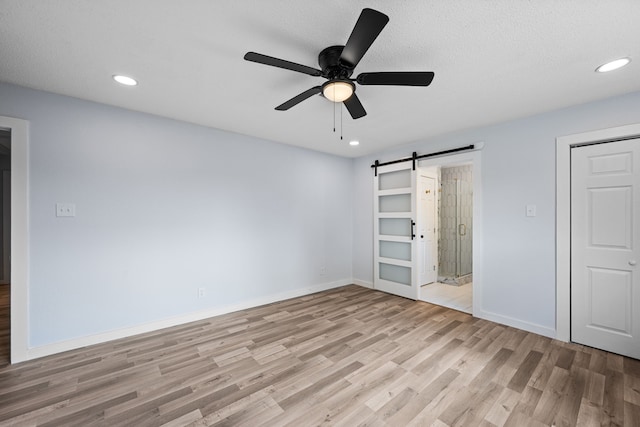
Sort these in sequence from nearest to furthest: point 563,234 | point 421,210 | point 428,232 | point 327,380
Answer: point 327,380 → point 563,234 → point 421,210 → point 428,232

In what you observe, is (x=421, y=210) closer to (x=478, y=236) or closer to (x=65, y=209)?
(x=478, y=236)

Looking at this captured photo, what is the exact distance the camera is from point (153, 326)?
3.11 meters

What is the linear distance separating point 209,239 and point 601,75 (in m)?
4.35

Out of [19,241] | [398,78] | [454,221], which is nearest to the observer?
[398,78]

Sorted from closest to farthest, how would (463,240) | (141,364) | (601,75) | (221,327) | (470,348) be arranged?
(601,75) < (141,364) < (470,348) < (221,327) < (463,240)

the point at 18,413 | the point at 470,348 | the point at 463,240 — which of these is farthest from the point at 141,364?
the point at 463,240

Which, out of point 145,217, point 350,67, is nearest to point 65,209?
point 145,217

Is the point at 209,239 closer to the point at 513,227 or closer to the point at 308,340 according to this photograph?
the point at 308,340

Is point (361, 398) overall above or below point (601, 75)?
below

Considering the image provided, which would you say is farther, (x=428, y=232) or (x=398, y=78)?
(x=428, y=232)

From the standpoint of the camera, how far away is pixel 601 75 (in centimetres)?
221

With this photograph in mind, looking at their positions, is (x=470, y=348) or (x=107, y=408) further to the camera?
(x=470, y=348)

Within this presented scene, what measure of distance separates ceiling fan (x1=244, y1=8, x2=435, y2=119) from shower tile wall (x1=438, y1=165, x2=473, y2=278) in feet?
15.1

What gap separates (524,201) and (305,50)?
9.99 ft
